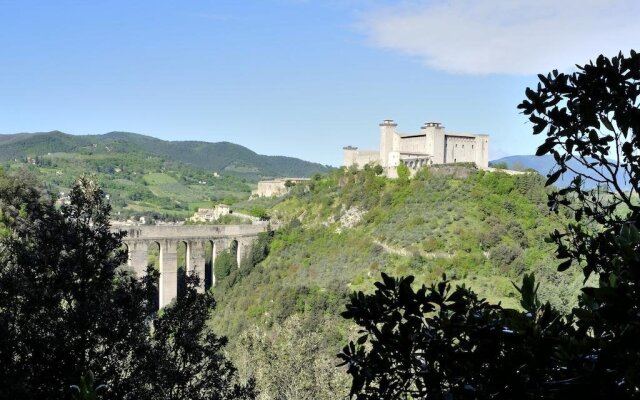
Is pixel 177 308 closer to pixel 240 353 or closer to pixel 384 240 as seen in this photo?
pixel 240 353

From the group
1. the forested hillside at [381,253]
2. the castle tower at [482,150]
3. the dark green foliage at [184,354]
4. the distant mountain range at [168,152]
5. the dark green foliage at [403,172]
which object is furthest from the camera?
the distant mountain range at [168,152]

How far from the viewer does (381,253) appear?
34656 millimetres

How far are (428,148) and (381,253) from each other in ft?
42.6

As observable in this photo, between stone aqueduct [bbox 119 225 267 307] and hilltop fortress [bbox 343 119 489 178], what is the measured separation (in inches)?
415

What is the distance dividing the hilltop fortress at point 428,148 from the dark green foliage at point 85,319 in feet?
118

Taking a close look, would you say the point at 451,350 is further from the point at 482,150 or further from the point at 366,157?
the point at 366,157

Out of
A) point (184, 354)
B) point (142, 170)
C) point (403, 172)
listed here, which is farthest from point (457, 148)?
point (142, 170)

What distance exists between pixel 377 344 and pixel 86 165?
129927mm

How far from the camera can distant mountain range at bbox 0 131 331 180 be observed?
148750mm

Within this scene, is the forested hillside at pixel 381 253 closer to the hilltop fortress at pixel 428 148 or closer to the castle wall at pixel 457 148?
the hilltop fortress at pixel 428 148

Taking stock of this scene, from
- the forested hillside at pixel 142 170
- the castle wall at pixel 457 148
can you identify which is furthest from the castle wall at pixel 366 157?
the forested hillside at pixel 142 170

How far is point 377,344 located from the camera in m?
2.93

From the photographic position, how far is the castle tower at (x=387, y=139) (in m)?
47.9

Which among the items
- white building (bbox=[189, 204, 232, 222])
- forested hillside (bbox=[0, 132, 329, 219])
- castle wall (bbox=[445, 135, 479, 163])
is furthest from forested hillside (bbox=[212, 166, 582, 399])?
forested hillside (bbox=[0, 132, 329, 219])
